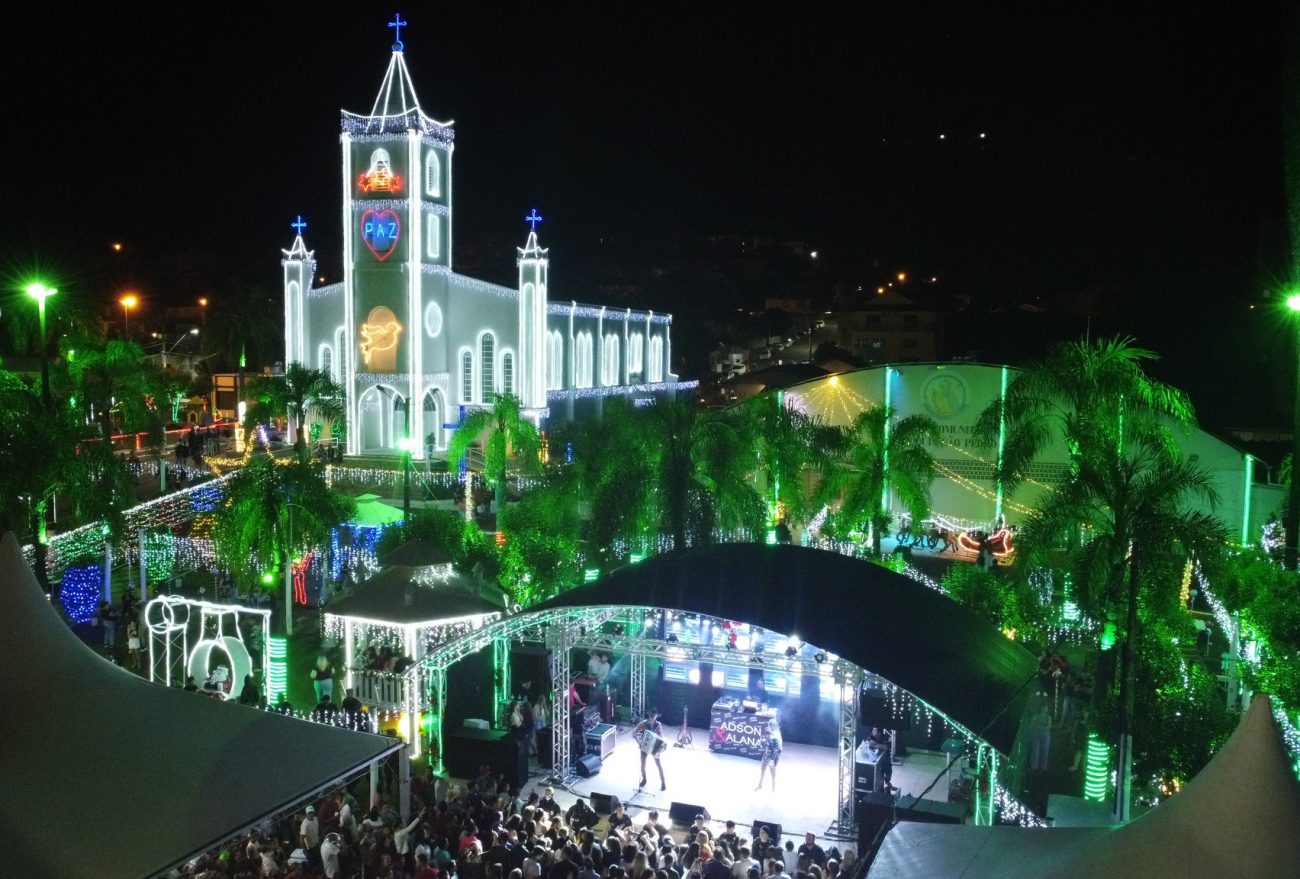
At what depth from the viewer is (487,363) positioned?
43375mm

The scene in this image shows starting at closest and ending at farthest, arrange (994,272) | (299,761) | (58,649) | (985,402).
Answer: (299,761), (58,649), (985,402), (994,272)

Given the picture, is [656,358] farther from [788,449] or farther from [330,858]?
[330,858]

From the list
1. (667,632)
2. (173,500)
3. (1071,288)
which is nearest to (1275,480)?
(667,632)

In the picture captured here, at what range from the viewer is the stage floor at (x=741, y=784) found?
15.3m

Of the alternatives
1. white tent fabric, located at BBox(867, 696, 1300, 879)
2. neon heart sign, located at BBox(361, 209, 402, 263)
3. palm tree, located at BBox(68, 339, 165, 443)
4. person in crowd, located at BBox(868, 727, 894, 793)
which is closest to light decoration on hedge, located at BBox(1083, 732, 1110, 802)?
person in crowd, located at BBox(868, 727, 894, 793)

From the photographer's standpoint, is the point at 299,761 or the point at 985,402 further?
the point at 985,402

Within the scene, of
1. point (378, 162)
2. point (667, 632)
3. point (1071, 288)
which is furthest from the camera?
point (1071, 288)

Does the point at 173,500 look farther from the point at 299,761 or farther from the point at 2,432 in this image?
the point at 299,761

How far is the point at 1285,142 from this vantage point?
22.8 metres

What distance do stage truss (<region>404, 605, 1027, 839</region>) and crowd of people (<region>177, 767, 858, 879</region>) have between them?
7.03 feet

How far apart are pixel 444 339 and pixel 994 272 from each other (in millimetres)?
51180

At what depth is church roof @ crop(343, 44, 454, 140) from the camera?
130ft

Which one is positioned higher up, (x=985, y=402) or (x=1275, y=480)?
(x=985, y=402)

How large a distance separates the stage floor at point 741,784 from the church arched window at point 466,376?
26.2m
